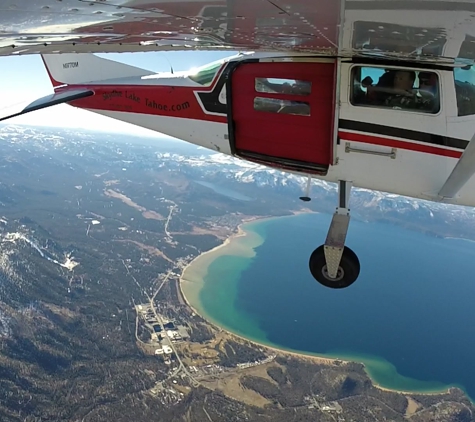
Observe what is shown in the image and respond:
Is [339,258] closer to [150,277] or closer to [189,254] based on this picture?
[150,277]

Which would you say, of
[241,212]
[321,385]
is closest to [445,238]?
[241,212]

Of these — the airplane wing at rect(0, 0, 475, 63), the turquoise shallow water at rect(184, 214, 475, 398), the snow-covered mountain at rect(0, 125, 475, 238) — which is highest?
Result: the airplane wing at rect(0, 0, 475, 63)

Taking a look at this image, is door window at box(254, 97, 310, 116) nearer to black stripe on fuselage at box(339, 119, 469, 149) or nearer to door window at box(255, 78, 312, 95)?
door window at box(255, 78, 312, 95)

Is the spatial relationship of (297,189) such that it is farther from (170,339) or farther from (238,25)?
(238,25)

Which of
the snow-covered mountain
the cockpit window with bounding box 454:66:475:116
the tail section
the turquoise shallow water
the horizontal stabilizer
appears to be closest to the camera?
the cockpit window with bounding box 454:66:475:116

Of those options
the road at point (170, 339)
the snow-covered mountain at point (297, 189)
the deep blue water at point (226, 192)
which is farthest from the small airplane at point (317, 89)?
the deep blue water at point (226, 192)

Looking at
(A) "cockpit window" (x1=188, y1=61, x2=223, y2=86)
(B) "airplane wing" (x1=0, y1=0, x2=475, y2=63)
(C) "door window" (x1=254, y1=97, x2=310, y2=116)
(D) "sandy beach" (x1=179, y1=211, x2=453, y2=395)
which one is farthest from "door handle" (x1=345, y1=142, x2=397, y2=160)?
(D) "sandy beach" (x1=179, y1=211, x2=453, y2=395)

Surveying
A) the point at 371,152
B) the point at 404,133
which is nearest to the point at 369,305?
the point at 371,152
